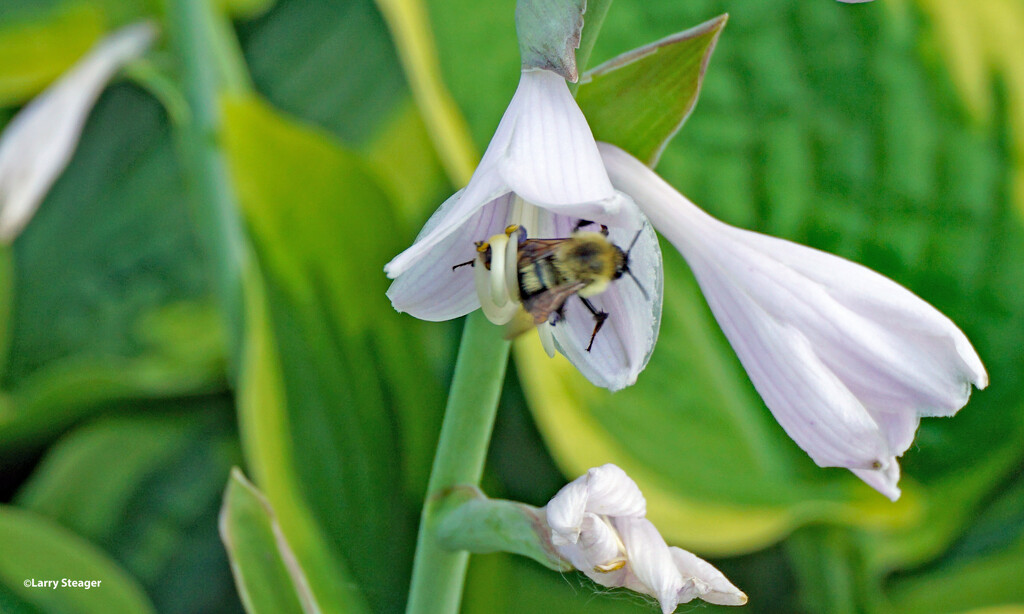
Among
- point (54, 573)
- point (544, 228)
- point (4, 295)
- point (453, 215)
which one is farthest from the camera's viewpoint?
point (4, 295)

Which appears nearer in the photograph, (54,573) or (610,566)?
(610,566)

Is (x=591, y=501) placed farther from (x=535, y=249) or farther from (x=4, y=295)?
(x=4, y=295)

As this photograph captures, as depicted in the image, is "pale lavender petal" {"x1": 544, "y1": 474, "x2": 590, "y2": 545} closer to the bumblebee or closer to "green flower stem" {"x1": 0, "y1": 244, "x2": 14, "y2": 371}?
the bumblebee

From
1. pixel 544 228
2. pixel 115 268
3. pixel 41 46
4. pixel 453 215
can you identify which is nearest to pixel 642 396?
pixel 544 228

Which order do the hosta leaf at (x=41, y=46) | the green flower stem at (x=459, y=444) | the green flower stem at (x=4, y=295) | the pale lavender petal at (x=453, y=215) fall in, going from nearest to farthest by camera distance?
the pale lavender petal at (x=453, y=215), the green flower stem at (x=459, y=444), the green flower stem at (x=4, y=295), the hosta leaf at (x=41, y=46)

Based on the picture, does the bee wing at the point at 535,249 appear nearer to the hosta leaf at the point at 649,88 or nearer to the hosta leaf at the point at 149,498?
the hosta leaf at the point at 649,88

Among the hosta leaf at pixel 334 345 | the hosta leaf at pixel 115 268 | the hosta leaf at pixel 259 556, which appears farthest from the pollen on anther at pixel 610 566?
the hosta leaf at pixel 115 268

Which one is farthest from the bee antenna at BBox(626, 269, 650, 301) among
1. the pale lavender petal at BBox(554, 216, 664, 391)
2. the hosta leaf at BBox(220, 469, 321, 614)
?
the hosta leaf at BBox(220, 469, 321, 614)
